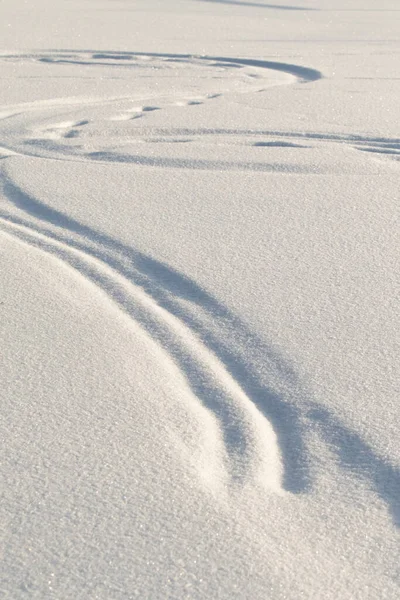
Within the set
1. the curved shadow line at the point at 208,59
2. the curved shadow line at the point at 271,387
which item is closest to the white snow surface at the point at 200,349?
the curved shadow line at the point at 271,387

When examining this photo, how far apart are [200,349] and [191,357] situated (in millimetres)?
57

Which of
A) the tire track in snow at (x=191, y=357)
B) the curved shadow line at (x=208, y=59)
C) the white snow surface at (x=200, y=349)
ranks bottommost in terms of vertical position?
the tire track in snow at (x=191, y=357)

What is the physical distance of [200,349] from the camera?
252 centimetres

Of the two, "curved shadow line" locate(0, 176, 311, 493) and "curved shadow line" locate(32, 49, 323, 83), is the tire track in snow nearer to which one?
"curved shadow line" locate(0, 176, 311, 493)

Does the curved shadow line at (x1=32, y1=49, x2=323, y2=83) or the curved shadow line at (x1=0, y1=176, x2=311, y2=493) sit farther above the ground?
the curved shadow line at (x1=32, y1=49, x2=323, y2=83)

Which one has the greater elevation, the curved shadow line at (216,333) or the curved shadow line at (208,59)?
the curved shadow line at (208,59)

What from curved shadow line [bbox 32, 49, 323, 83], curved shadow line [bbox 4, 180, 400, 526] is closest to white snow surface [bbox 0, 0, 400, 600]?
curved shadow line [bbox 4, 180, 400, 526]

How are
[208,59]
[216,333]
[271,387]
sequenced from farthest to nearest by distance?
[208,59] → [216,333] → [271,387]

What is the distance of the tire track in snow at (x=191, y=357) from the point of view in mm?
1982

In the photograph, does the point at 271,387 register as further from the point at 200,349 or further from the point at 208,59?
the point at 208,59

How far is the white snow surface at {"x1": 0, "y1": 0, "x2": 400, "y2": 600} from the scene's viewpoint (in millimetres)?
1663

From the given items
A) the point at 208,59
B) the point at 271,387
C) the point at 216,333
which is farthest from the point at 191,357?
the point at 208,59

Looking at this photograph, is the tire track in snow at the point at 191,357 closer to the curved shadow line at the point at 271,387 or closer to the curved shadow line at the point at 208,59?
the curved shadow line at the point at 271,387

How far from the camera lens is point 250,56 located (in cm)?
770
